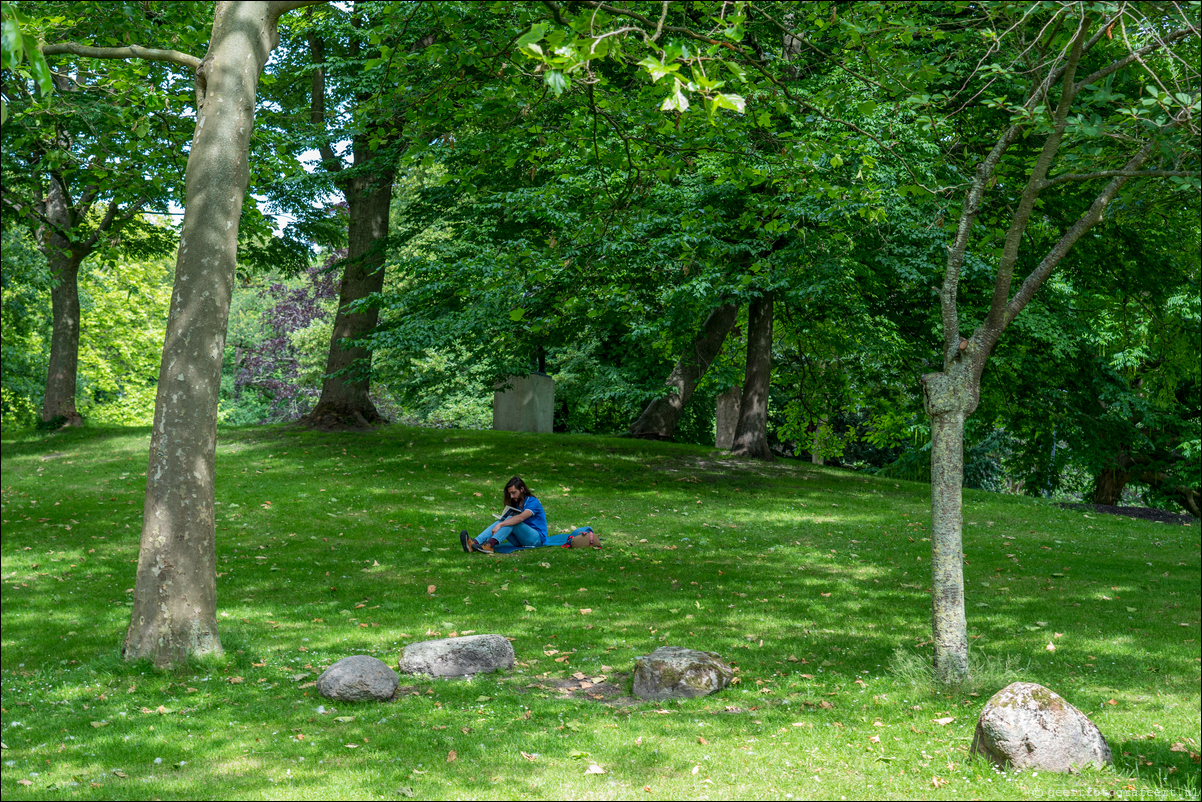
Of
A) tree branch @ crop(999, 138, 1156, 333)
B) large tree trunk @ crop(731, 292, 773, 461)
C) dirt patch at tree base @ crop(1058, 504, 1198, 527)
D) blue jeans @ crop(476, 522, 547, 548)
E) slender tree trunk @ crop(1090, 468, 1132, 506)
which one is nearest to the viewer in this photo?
tree branch @ crop(999, 138, 1156, 333)

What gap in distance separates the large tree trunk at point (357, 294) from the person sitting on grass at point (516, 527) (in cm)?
977

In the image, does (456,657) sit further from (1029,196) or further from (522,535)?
(1029,196)

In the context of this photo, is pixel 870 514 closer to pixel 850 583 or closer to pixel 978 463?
pixel 850 583

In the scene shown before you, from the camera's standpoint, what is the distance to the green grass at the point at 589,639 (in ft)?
18.0

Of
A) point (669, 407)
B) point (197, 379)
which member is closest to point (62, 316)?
point (669, 407)

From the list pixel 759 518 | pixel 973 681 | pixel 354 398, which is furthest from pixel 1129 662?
pixel 354 398

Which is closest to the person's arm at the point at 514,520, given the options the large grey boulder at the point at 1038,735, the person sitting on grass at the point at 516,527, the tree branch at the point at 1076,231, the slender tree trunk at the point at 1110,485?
the person sitting on grass at the point at 516,527

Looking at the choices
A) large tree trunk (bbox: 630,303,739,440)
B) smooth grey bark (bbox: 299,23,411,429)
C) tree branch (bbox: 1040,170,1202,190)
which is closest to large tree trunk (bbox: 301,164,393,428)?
smooth grey bark (bbox: 299,23,411,429)

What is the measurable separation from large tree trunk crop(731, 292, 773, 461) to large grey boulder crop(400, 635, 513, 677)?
14.7 m

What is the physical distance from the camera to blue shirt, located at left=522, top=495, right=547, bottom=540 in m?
12.8

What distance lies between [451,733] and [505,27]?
7.28 meters

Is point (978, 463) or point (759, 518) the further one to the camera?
point (978, 463)

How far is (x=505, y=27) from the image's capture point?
995cm

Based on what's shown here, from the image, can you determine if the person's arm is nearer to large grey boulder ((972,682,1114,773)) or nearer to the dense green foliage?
large grey boulder ((972,682,1114,773))
